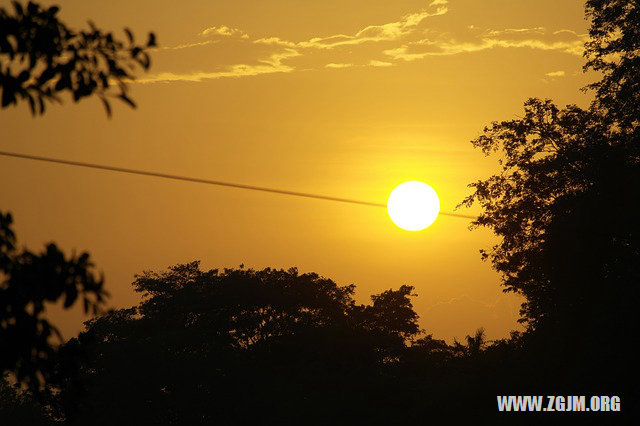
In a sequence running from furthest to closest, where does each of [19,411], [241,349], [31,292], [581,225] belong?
[19,411]
[241,349]
[581,225]
[31,292]

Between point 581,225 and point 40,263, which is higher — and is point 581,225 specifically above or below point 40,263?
above

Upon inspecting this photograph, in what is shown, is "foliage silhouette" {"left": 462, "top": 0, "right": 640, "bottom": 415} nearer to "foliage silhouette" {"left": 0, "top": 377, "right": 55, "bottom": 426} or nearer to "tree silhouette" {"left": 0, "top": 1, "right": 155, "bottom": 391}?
"tree silhouette" {"left": 0, "top": 1, "right": 155, "bottom": 391}

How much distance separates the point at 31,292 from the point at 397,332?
51.4 meters

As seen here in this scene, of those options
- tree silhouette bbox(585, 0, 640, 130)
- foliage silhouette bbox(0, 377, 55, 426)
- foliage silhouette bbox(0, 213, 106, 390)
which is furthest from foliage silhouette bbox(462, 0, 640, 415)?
foliage silhouette bbox(0, 377, 55, 426)

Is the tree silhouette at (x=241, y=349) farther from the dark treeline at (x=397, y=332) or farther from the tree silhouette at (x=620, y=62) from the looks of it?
the tree silhouette at (x=620, y=62)

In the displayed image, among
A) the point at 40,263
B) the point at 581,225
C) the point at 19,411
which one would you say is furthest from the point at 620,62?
the point at 19,411

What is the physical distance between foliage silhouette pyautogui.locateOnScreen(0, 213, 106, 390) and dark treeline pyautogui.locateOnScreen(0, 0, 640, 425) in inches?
0.7

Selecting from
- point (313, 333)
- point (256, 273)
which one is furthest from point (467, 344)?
point (256, 273)

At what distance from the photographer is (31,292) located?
700cm

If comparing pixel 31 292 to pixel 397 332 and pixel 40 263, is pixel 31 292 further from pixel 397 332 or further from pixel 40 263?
pixel 397 332

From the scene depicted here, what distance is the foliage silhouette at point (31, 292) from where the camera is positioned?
22.9ft

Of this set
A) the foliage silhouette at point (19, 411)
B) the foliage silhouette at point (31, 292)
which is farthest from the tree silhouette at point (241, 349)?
the foliage silhouette at point (31, 292)

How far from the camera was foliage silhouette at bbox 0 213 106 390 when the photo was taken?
22.9ft

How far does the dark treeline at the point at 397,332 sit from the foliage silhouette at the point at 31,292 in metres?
0.02
